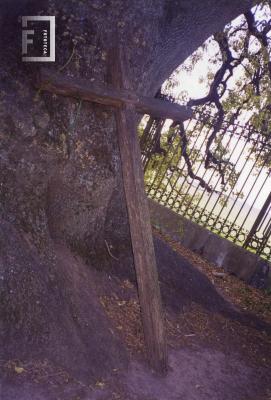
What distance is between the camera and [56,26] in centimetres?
364

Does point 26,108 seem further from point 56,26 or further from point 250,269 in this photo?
point 250,269

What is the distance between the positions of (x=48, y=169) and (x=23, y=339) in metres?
1.59

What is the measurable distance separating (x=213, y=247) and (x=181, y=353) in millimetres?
4341

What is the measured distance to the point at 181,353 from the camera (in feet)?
12.8

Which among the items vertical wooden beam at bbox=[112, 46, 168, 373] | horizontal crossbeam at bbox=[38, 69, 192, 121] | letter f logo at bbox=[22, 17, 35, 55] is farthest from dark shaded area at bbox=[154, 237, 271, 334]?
letter f logo at bbox=[22, 17, 35, 55]

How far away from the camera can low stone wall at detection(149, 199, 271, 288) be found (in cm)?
749

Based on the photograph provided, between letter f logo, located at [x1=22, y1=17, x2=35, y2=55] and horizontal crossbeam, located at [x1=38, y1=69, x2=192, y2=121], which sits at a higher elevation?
letter f logo, located at [x1=22, y1=17, x2=35, y2=55]

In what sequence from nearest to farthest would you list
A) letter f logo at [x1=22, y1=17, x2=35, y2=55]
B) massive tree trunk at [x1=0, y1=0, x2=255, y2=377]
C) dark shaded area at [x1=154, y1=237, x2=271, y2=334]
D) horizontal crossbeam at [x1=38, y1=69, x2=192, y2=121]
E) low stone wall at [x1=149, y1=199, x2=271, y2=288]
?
massive tree trunk at [x1=0, y1=0, x2=255, y2=377]
horizontal crossbeam at [x1=38, y1=69, x2=192, y2=121]
letter f logo at [x1=22, y1=17, x2=35, y2=55]
dark shaded area at [x1=154, y1=237, x2=271, y2=334]
low stone wall at [x1=149, y1=199, x2=271, y2=288]

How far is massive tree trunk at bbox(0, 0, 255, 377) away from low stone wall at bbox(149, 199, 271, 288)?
3818 millimetres

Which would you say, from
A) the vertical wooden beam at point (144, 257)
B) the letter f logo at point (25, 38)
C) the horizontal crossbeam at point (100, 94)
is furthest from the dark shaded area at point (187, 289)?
the letter f logo at point (25, 38)

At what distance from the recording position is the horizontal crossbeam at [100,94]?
10.5ft

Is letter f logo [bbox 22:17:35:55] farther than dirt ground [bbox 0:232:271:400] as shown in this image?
Yes

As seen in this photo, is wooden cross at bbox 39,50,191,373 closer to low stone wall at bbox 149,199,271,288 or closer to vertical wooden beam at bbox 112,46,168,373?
vertical wooden beam at bbox 112,46,168,373

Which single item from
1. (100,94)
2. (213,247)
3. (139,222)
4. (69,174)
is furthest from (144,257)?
(213,247)
